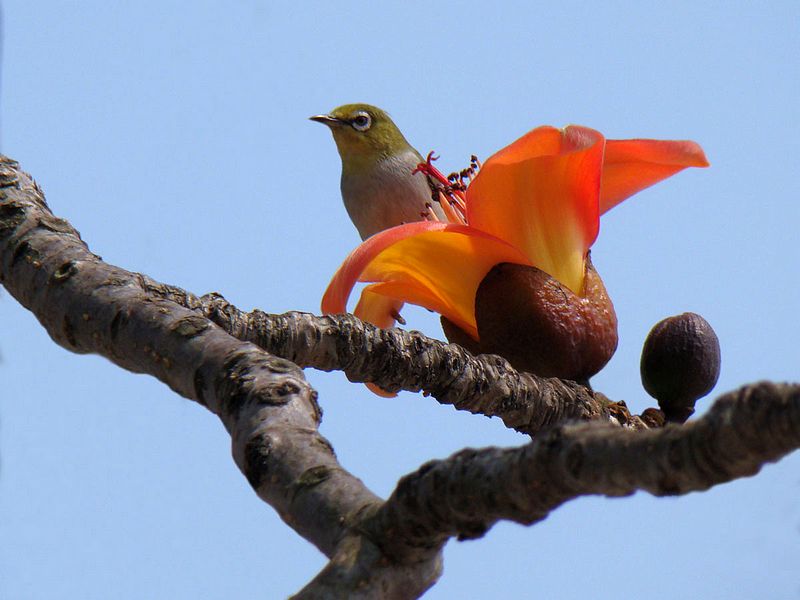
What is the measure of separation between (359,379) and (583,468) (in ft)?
3.03

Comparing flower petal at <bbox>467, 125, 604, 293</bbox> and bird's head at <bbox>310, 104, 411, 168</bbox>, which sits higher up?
bird's head at <bbox>310, 104, 411, 168</bbox>

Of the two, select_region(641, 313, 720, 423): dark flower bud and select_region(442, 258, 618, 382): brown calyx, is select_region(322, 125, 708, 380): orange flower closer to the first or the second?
select_region(442, 258, 618, 382): brown calyx

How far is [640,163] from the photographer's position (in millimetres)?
1889

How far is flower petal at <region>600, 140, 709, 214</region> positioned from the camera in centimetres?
183

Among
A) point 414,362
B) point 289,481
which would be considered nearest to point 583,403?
point 414,362

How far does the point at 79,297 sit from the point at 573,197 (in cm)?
81

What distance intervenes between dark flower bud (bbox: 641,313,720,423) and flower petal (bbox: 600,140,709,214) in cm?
23

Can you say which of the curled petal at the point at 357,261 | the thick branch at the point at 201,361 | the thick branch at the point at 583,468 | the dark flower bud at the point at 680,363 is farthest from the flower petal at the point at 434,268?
the thick branch at the point at 583,468

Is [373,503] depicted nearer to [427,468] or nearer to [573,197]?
[427,468]

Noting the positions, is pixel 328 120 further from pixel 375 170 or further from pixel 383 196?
pixel 383 196

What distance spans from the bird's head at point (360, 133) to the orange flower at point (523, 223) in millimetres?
3835

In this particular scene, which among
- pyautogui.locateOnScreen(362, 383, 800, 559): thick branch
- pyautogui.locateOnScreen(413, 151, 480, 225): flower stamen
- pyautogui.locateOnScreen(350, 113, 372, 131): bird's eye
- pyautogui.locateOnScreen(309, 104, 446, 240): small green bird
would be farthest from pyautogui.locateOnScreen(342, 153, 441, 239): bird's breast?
pyautogui.locateOnScreen(362, 383, 800, 559): thick branch

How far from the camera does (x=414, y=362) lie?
164 centimetres

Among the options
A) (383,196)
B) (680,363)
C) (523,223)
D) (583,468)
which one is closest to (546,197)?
(523,223)
